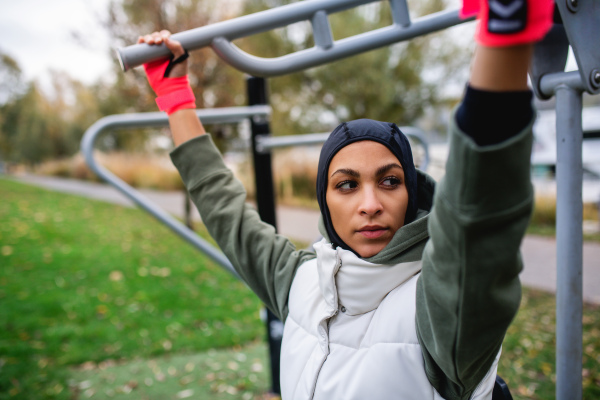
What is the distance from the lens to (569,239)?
0.92 m

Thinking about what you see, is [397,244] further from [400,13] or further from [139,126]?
[139,126]

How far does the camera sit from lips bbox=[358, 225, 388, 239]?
923 millimetres

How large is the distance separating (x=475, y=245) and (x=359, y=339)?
408 millimetres

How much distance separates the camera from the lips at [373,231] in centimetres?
92

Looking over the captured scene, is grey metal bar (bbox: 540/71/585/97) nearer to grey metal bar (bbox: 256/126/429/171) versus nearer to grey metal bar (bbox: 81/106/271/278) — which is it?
grey metal bar (bbox: 256/126/429/171)

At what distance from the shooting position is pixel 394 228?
931mm

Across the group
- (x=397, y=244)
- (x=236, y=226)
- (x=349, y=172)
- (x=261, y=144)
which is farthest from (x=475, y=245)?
(x=261, y=144)

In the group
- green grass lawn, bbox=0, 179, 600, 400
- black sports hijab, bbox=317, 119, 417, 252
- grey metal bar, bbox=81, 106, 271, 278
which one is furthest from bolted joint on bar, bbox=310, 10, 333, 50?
green grass lawn, bbox=0, 179, 600, 400

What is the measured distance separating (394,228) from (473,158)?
374 millimetres

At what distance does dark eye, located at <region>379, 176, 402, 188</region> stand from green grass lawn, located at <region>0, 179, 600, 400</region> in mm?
2100

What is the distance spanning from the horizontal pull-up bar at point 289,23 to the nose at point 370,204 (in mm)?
457

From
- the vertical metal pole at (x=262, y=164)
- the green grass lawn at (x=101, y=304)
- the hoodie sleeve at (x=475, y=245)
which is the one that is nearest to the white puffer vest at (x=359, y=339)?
the hoodie sleeve at (x=475, y=245)

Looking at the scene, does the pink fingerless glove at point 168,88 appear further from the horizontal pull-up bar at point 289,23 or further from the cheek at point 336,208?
the cheek at point 336,208

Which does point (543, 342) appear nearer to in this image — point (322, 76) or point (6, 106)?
point (322, 76)
